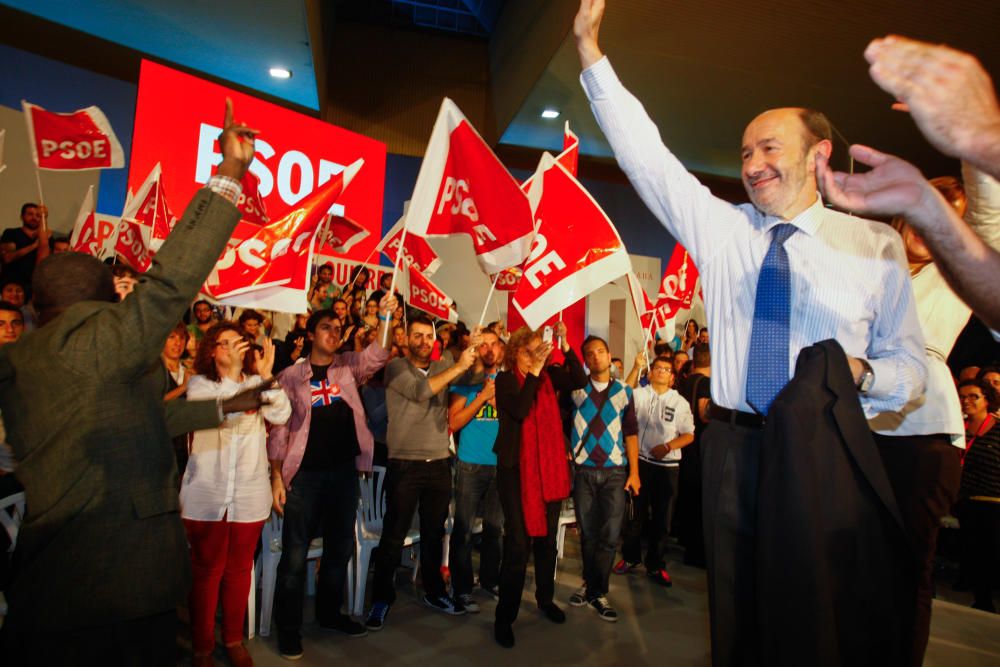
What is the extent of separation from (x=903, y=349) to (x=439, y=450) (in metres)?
3.55

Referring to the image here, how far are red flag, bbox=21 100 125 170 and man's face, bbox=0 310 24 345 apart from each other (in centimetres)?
190

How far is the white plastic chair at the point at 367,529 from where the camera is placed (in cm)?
480

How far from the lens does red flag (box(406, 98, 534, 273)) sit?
13.0 ft

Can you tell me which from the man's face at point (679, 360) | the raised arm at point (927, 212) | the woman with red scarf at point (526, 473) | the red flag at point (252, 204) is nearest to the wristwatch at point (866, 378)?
the raised arm at point (927, 212)

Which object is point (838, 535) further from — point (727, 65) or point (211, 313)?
point (727, 65)

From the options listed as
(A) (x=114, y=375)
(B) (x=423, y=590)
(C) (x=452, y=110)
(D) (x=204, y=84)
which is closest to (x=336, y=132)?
(D) (x=204, y=84)

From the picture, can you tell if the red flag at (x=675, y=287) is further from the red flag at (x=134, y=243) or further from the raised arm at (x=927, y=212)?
the raised arm at (x=927, y=212)

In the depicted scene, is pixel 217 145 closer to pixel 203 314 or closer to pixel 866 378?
pixel 203 314

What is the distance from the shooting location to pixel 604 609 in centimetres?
491

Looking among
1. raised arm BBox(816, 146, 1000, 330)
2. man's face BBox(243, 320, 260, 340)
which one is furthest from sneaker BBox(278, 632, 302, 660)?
raised arm BBox(816, 146, 1000, 330)

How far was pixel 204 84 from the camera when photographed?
647cm

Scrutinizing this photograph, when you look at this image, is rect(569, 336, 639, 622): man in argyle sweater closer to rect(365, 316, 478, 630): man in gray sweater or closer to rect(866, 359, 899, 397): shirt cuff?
rect(365, 316, 478, 630): man in gray sweater

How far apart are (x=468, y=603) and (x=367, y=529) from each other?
959 mm

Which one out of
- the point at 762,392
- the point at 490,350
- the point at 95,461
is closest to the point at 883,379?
the point at 762,392
